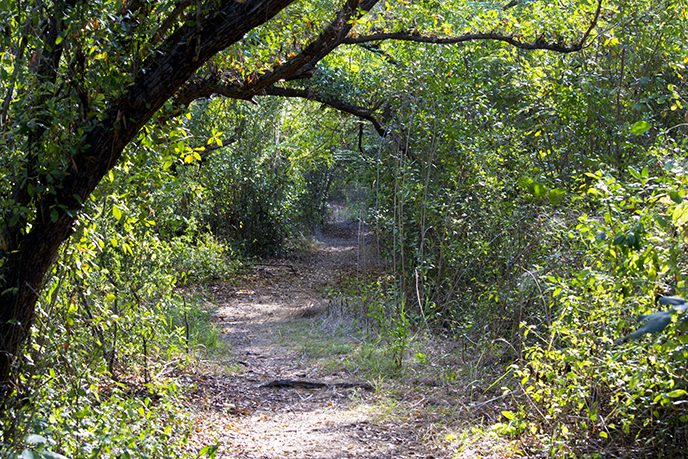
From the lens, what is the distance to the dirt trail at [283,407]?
3.57 metres

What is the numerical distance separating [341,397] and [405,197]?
2.19 m

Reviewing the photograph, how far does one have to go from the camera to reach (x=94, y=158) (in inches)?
99.5

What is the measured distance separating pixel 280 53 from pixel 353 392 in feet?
10.9

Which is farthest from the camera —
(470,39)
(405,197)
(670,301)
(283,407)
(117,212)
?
(470,39)

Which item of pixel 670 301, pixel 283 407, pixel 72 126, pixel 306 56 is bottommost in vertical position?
pixel 283 407

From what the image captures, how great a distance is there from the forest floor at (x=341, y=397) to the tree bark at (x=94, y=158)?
147cm

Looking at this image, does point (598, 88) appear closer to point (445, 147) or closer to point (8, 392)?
point (445, 147)

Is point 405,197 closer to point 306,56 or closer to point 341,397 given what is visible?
point 306,56

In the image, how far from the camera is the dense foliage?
97.3 inches

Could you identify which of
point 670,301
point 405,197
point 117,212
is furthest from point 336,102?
point 670,301

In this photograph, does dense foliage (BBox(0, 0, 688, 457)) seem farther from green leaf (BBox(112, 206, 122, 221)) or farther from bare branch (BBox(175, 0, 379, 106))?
green leaf (BBox(112, 206, 122, 221))

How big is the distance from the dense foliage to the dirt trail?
1.50 ft

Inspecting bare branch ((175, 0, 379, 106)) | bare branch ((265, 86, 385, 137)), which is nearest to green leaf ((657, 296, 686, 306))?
bare branch ((175, 0, 379, 106))

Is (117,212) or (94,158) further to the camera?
(117,212)
